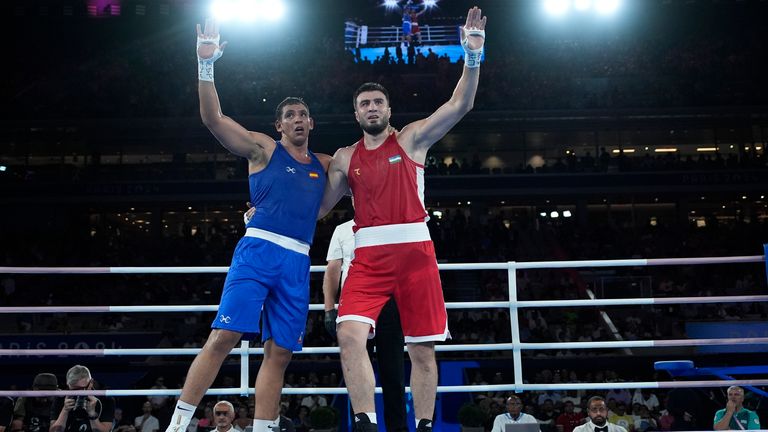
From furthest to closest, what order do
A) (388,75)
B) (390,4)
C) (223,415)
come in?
(390,4), (388,75), (223,415)

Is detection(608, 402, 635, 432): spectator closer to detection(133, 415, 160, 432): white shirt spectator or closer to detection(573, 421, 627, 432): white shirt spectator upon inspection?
detection(573, 421, 627, 432): white shirt spectator

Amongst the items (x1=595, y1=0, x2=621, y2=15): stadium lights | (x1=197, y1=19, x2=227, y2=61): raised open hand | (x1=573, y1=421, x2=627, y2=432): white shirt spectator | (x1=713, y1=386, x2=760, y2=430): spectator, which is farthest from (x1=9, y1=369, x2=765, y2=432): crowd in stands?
(x1=595, y1=0, x2=621, y2=15): stadium lights

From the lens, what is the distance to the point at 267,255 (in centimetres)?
403

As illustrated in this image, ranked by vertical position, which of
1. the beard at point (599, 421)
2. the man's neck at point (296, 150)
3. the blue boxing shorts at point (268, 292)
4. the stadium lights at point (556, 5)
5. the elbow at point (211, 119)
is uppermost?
the stadium lights at point (556, 5)

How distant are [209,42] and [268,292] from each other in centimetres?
138

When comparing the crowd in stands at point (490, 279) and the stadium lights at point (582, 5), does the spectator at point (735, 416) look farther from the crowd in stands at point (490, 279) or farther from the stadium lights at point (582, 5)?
the stadium lights at point (582, 5)

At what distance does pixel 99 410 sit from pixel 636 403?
9.15m

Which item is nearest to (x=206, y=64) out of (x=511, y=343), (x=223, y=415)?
(x=511, y=343)

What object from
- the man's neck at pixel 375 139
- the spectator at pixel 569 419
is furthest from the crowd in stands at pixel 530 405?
the man's neck at pixel 375 139

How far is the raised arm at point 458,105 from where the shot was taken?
157 inches

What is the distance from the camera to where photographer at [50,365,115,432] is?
501 cm

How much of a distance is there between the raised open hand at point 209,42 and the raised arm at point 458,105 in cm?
110

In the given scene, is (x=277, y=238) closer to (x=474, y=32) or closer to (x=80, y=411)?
(x=474, y=32)

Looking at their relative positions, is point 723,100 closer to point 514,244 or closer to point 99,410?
point 514,244
